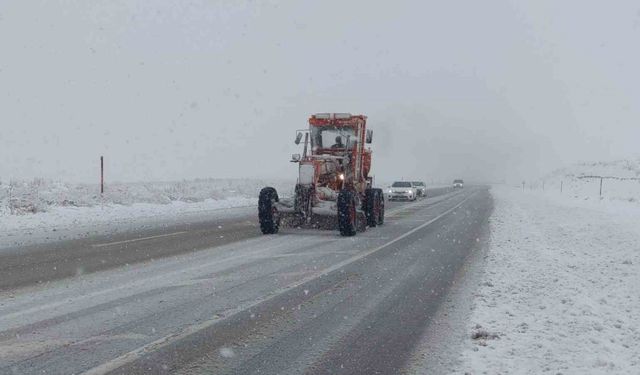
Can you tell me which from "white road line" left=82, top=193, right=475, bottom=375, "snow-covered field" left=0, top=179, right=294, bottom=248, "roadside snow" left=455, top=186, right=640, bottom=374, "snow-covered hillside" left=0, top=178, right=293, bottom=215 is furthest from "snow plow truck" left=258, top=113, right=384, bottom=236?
"snow-covered hillside" left=0, top=178, right=293, bottom=215

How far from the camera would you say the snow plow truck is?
14.7 m

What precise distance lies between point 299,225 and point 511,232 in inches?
234

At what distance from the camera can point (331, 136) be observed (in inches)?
663

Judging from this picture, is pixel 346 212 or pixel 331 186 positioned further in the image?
pixel 331 186

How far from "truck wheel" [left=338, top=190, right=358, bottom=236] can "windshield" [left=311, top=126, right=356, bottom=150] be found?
274 centimetres

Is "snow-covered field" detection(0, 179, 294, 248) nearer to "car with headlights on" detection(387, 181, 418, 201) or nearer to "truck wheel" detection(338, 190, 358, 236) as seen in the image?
"truck wheel" detection(338, 190, 358, 236)

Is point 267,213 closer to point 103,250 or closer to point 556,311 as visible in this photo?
point 103,250

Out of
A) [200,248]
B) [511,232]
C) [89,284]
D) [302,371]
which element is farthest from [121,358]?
[511,232]

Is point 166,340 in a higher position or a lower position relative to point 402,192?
lower

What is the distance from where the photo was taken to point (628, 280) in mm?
8484

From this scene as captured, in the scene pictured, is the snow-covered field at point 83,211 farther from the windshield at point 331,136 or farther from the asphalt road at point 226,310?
the windshield at point 331,136

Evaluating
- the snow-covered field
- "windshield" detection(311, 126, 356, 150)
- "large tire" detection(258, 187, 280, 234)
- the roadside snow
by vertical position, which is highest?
"windshield" detection(311, 126, 356, 150)

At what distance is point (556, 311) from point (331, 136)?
11090mm

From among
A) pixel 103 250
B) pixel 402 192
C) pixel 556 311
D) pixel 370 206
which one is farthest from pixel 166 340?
pixel 402 192
